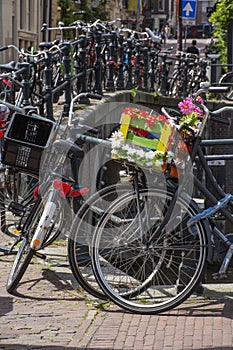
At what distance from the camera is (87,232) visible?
5.38 meters

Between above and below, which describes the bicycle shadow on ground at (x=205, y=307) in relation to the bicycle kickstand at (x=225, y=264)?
below

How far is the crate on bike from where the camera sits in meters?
5.17

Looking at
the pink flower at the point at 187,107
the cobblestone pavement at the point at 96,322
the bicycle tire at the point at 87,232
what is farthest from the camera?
the pink flower at the point at 187,107

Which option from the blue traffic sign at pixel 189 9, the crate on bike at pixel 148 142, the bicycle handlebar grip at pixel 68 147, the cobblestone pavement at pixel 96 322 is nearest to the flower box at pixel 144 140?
the crate on bike at pixel 148 142

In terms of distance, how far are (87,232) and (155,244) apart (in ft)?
1.32

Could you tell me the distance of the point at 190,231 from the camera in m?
5.23

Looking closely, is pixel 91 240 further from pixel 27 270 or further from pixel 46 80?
pixel 46 80

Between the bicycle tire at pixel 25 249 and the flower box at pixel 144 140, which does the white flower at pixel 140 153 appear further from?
the bicycle tire at pixel 25 249

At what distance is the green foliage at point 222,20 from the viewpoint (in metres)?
21.1

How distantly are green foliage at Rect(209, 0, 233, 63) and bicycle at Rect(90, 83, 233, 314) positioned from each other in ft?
51.3

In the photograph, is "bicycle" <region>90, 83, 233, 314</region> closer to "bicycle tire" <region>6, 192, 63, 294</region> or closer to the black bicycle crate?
"bicycle tire" <region>6, 192, 63, 294</region>

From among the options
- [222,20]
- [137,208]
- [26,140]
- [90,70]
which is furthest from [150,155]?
[222,20]

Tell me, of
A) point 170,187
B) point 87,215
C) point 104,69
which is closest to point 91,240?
point 87,215

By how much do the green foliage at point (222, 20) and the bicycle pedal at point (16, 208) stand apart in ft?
48.8
